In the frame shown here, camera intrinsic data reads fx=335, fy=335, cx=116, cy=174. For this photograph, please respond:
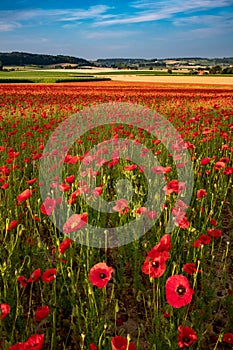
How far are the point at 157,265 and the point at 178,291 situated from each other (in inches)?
9.5

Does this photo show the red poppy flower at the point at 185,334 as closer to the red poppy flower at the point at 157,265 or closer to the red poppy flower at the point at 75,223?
the red poppy flower at the point at 157,265

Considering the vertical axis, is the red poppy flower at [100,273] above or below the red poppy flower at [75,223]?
below

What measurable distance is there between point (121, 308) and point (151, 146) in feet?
12.0

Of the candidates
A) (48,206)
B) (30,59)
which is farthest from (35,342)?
(30,59)

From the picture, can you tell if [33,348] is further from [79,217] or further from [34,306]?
[34,306]

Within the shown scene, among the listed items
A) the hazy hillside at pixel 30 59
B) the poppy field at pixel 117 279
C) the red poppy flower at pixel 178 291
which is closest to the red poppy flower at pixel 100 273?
the poppy field at pixel 117 279

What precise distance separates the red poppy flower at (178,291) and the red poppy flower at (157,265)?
118 mm

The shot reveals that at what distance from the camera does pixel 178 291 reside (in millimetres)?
1413

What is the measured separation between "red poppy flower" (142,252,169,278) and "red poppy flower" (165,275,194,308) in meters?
0.12

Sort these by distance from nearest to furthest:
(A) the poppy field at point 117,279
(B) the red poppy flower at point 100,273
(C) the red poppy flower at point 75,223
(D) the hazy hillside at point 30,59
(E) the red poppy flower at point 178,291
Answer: (E) the red poppy flower at point 178,291, (B) the red poppy flower at point 100,273, (A) the poppy field at point 117,279, (C) the red poppy flower at point 75,223, (D) the hazy hillside at point 30,59

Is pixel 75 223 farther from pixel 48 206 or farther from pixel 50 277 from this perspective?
pixel 48 206

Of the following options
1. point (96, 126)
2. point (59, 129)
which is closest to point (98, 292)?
point (59, 129)

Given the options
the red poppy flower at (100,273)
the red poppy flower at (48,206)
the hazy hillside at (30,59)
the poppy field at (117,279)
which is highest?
the hazy hillside at (30,59)

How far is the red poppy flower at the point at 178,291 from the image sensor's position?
133cm
